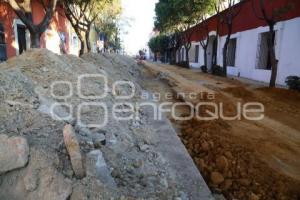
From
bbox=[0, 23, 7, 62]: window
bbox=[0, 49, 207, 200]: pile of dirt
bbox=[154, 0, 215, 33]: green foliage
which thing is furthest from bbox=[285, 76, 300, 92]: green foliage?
bbox=[0, 23, 7, 62]: window

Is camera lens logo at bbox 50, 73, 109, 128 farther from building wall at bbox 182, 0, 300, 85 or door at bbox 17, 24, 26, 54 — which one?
door at bbox 17, 24, 26, 54

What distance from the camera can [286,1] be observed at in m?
11.4

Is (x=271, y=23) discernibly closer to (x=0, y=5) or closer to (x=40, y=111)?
(x=40, y=111)

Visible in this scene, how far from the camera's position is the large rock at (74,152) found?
2631mm

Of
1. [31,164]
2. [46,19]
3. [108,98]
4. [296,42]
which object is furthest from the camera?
[296,42]

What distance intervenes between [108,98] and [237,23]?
13.7 meters

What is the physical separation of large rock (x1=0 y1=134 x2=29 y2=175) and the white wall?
440 inches

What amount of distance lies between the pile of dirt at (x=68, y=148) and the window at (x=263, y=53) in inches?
417

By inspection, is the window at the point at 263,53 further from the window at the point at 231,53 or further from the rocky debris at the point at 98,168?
the rocky debris at the point at 98,168

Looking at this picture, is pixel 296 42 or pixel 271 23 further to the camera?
pixel 296 42

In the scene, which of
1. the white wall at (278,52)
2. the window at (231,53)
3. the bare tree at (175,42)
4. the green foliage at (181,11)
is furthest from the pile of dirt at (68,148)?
A: the bare tree at (175,42)

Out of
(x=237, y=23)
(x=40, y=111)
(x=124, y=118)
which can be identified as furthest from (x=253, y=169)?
(x=237, y=23)

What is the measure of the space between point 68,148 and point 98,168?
0.40 meters

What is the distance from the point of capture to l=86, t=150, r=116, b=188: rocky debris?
9.04 ft
